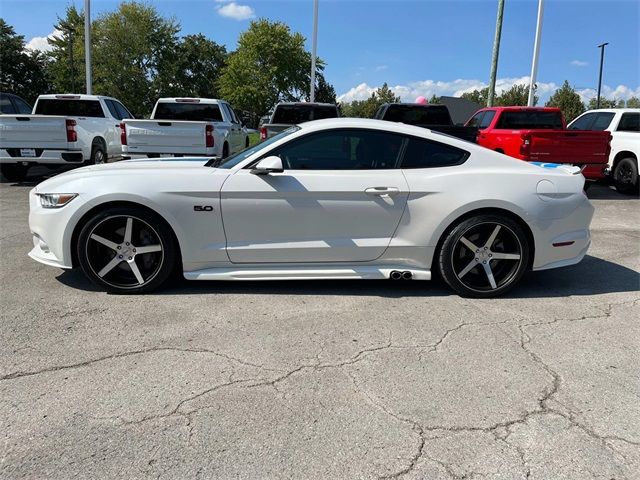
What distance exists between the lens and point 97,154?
38.4 feet

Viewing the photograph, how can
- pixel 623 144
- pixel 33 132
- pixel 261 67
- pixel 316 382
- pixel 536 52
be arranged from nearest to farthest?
pixel 316 382 → pixel 33 132 → pixel 623 144 → pixel 536 52 → pixel 261 67

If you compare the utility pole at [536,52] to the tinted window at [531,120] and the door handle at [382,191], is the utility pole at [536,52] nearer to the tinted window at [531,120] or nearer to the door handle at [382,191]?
the tinted window at [531,120]

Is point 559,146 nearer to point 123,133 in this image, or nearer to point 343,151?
point 343,151

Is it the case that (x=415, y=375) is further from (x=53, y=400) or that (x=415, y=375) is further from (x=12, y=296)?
(x=12, y=296)

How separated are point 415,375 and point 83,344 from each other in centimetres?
219

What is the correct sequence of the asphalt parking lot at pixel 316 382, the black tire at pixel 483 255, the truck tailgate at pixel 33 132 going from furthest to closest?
the truck tailgate at pixel 33 132 < the black tire at pixel 483 255 < the asphalt parking lot at pixel 316 382

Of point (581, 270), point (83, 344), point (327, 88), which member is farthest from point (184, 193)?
point (327, 88)

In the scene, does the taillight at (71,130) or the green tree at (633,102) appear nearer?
the taillight at (71,130)

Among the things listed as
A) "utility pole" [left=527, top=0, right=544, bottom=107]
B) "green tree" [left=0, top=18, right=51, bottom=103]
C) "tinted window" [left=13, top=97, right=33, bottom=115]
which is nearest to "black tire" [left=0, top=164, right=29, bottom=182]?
"tinted window" [left=13, top=97, right=33, bottom=115]

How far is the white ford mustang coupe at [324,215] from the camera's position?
4.11 m

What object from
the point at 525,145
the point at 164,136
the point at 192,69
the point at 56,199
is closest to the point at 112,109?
the point at 164,136

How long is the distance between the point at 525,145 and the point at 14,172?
11.4 m

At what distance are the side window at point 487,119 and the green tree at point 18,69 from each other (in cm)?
4617

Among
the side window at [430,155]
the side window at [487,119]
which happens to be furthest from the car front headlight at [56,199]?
A: the side window at [487,119]
